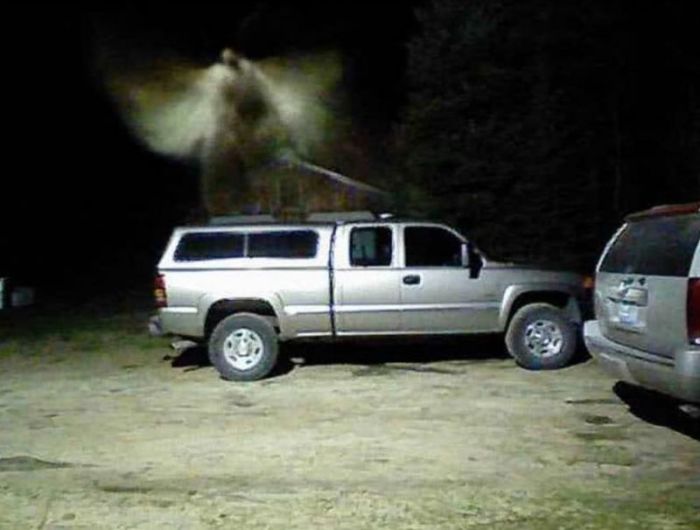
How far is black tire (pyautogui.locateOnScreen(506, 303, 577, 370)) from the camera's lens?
13992 mm

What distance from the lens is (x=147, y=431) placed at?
34.4 feet

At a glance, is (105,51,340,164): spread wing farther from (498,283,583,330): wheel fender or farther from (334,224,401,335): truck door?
(498,283,583,330): wheel fender

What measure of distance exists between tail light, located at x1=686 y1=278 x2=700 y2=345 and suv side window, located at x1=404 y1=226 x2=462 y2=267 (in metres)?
5.54

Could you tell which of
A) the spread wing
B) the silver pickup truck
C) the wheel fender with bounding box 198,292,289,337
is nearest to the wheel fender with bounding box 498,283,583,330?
the silver pickup truck

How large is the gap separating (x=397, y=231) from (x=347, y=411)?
10.9 ft

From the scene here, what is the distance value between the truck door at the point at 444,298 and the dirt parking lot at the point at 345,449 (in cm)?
57

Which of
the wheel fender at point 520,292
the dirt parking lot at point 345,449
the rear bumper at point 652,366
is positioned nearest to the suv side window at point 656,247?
the rear bumper at point 652,366

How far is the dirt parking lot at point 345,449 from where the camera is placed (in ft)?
24.9

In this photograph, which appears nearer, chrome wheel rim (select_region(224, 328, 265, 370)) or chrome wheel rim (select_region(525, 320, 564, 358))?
chrome wheel rim (select_region(224, 328, 265, 370))

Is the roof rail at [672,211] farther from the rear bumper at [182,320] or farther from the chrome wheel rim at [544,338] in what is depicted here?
the rear bumper at [182,320]

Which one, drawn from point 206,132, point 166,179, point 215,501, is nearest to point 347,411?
point 215,501

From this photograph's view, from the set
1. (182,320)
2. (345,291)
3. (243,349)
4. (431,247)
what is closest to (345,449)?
(243,349)

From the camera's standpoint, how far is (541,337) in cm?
1404

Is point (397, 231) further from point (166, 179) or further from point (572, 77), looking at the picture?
point (166, 179)
